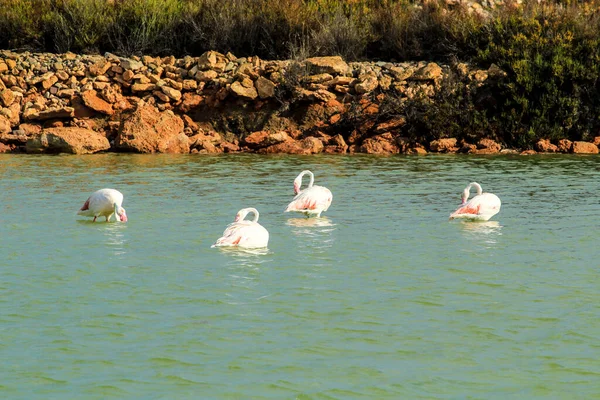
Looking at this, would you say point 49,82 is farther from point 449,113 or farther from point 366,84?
point 449,113

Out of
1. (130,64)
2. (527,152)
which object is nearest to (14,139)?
(130,64)

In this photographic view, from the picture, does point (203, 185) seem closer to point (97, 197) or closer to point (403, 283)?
point (97, 197)

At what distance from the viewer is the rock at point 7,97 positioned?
25245 millimetres

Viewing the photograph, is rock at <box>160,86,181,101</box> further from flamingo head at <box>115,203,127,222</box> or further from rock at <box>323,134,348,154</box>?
flamingo head at <box>115,203,127,222</box>

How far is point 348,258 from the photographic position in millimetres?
10000

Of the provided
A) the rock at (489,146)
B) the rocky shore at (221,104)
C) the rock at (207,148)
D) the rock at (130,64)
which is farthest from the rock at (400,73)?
the rock at (130,64)

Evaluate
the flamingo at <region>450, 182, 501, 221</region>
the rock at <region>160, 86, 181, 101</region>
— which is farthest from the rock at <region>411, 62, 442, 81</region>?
the flamingo at <region>450, 182, 501, 221</region>

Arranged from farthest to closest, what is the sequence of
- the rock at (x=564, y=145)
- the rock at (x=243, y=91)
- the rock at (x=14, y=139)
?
1. the rock at (x=243, y=91)
2. the rock at (x=14, y=139)
3. the rock at (x=564, y=145)

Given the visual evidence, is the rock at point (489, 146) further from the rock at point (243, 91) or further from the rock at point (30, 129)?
the rock at point (30, 129)

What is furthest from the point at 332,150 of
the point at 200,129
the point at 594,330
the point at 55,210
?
the point at 594,330

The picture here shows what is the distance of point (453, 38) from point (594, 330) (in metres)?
20.5

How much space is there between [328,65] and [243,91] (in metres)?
2.33

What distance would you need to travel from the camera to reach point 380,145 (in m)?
23.6

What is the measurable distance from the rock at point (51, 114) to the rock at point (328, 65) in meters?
6.12
